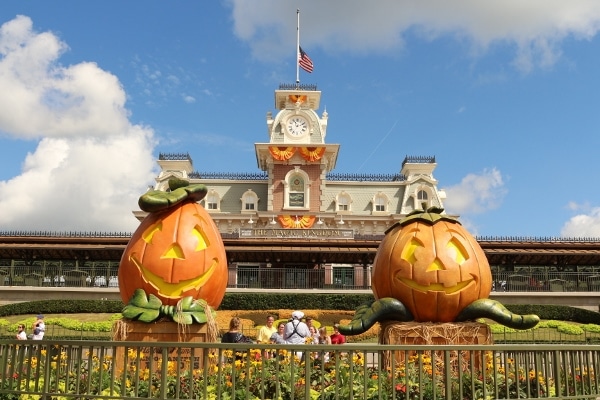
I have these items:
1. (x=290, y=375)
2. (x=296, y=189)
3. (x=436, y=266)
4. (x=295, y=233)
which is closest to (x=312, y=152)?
(x=296, y=189)

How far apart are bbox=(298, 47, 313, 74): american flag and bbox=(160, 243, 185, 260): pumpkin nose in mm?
34999

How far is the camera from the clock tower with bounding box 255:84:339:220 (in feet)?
141

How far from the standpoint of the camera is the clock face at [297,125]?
144 feet

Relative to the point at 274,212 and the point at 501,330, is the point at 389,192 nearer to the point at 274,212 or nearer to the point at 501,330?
the point at 274,212

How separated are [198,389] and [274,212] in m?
37.4

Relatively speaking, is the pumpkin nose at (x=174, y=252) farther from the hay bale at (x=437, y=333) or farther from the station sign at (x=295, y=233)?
the station sign at (x=295, y=233)

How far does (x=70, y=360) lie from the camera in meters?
5.04

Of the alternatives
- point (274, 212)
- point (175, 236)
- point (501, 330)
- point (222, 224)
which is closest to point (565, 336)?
point (501, 330)

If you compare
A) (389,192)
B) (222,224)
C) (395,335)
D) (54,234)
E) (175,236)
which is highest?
(389,192)

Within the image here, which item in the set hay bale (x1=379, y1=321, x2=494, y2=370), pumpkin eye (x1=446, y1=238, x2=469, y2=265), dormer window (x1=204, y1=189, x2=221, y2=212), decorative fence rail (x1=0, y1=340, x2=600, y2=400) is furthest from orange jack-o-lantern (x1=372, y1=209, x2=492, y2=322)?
dormer window (x1=204, y1=189, x2=221, y2=212)

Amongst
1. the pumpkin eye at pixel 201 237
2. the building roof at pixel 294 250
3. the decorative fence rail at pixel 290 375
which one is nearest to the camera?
the decorative fence rail at pixel 290 375

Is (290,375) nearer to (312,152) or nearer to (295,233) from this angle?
(295,233)

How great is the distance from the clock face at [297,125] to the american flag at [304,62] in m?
4.07

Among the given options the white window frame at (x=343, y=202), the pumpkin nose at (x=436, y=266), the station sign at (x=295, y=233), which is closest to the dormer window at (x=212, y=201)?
the white window frame at (x=343, y=202)
